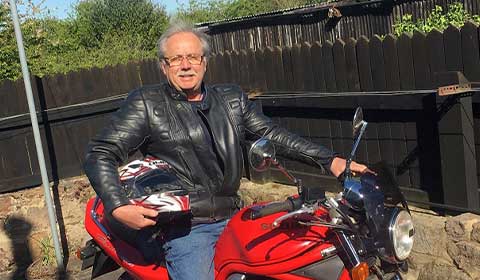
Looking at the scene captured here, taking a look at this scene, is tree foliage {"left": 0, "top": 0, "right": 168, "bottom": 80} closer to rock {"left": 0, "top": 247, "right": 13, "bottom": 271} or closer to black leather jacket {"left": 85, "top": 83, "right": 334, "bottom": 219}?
rock {"left": 0, "top": 247, "right": 13, "bottom": 271}

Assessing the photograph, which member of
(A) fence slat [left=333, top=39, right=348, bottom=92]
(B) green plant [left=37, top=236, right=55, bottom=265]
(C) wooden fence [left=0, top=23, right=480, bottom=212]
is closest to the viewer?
(C) wooden fence [left=0, top=23, right=480, bottom=212]

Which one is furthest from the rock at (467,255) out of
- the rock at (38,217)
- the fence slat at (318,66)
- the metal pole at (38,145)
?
the rock at (38,217)

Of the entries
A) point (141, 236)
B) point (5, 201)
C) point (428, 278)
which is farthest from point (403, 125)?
point (5, 201)

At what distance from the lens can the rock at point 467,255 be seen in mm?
4168

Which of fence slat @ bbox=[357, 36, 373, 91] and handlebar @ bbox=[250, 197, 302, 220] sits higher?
fence slat @ bbox=[357, 36, 373, 91]

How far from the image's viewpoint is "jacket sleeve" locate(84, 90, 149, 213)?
2.52m

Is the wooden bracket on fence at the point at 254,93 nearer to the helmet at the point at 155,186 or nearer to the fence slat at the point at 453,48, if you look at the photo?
the fence slat at the point at 453,48

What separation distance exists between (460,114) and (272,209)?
251 centimetres

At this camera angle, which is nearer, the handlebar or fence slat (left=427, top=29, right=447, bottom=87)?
the handlebar

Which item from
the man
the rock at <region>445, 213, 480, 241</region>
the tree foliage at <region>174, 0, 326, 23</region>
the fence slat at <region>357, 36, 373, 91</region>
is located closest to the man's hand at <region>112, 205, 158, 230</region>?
the man

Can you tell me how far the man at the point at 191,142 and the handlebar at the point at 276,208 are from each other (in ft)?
1.70

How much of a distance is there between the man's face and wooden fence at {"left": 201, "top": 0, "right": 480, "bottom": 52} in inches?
572

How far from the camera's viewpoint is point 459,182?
430 cm

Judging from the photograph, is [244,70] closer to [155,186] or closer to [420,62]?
[420,62]
